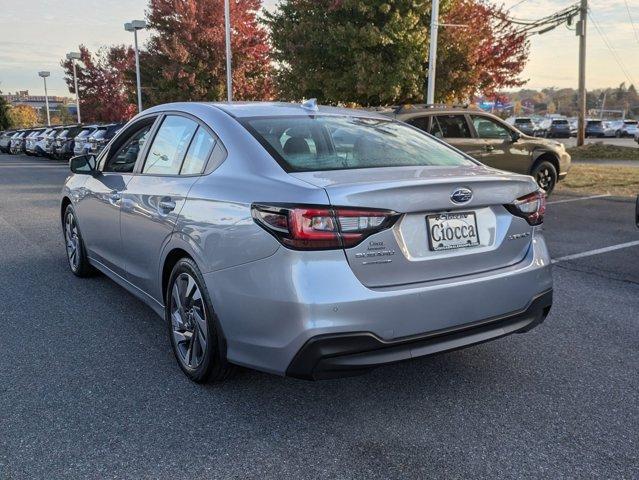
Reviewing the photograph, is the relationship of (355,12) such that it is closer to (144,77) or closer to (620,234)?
(620,234)

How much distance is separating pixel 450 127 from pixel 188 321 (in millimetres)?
7521

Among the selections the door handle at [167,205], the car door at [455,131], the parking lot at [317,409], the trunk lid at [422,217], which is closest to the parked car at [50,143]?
the car door at [455,131]

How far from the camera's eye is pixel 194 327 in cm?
343

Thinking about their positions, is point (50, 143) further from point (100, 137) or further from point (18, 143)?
point (18, 143)

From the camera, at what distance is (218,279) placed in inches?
120

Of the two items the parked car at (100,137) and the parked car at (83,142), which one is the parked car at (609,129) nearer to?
the parked car at (100,137)

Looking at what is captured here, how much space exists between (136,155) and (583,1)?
77.4 feet

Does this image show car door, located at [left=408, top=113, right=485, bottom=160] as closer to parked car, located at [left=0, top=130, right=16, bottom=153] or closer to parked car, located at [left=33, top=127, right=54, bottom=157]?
parked car, located at [left=33, top=127, right=54, bottom=157]

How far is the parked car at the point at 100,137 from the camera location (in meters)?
21.1

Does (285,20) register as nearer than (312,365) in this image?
No

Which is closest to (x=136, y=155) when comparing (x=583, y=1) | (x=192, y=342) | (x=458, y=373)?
(x=192, y=342)

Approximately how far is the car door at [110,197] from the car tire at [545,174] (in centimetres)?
812

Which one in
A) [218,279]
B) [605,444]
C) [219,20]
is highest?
[219,20]

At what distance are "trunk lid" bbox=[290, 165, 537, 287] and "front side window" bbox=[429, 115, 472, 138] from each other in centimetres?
678
